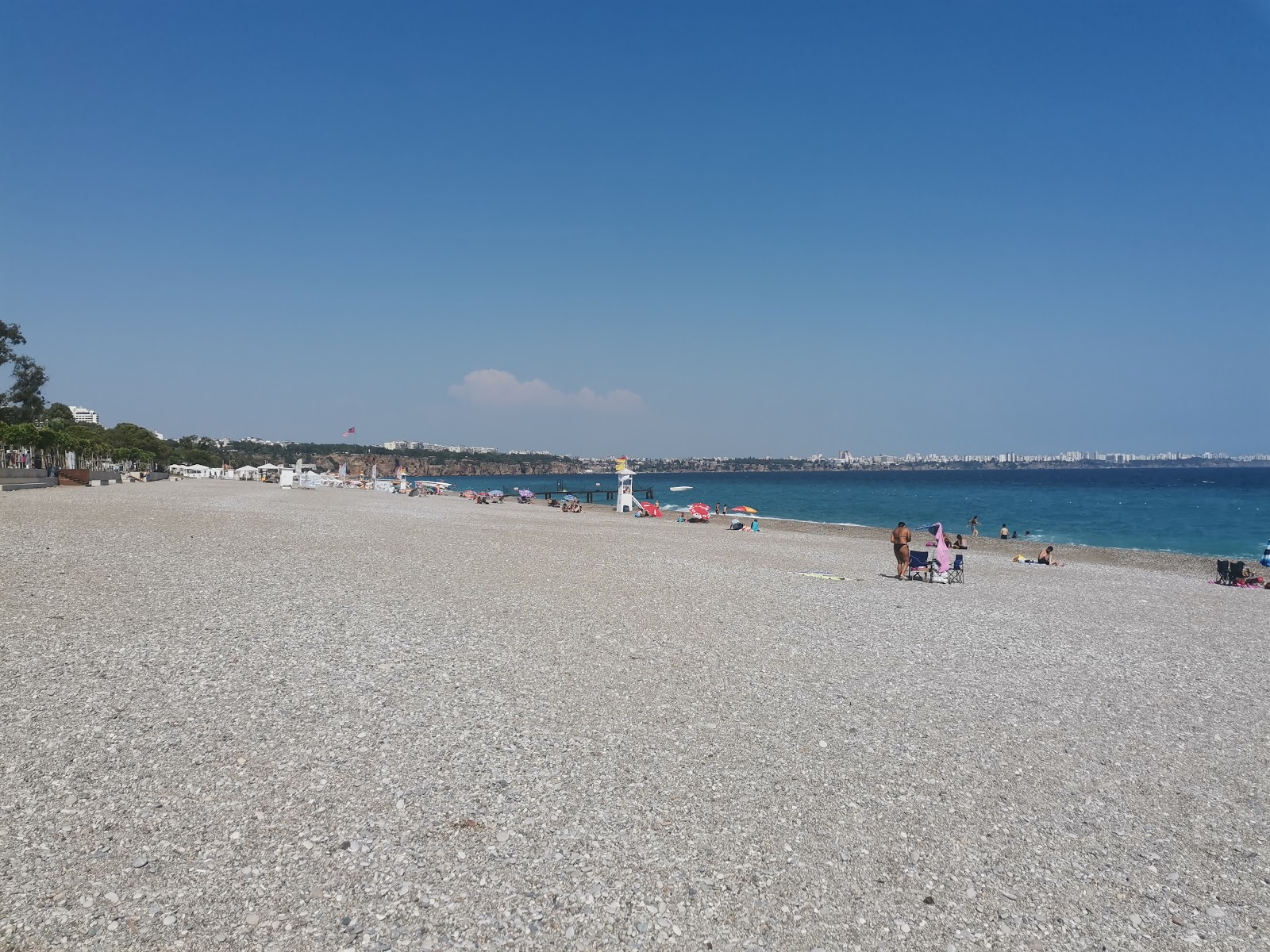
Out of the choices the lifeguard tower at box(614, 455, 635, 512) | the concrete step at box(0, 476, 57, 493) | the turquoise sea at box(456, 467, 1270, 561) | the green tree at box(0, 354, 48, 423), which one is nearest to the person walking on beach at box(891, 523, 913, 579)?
the turquoise sea at box(456, 467, 1270, 561)

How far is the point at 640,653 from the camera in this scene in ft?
29.0

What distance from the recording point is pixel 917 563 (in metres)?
17.3

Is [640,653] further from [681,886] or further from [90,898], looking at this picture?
[90,898]

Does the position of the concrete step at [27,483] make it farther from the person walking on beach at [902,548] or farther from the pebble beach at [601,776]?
the person walking on beach at [902,548]

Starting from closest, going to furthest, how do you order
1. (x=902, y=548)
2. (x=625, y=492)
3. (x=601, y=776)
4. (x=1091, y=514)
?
(x=601, y=776) → (x=902, y=548) → (x=625, y=492) → (x=1091, y=514)

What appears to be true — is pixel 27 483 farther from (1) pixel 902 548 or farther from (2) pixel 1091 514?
(2) pixel 1091 514

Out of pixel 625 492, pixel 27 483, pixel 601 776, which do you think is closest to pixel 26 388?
pixel 27 483

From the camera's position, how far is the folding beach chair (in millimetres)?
17297

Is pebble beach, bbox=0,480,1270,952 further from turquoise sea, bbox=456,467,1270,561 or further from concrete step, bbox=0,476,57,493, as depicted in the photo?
concrete step, bbox=0,476,57,493

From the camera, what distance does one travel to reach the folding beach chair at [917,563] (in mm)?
17297

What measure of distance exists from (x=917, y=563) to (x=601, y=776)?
13.7 meters

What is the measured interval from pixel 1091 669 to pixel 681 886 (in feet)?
23.8

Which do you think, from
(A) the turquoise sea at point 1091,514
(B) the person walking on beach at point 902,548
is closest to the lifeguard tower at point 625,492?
(A) the turquoise sea at point 1091,514

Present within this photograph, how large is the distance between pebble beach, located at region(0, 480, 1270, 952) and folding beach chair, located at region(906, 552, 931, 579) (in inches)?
214
